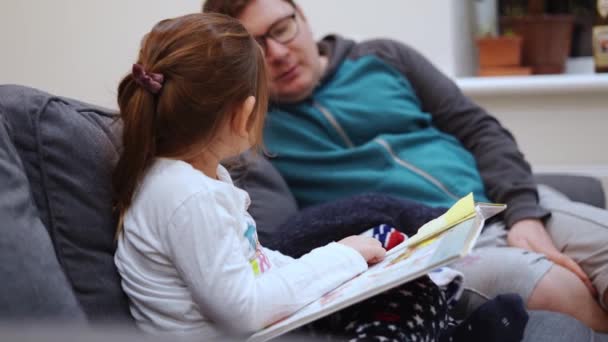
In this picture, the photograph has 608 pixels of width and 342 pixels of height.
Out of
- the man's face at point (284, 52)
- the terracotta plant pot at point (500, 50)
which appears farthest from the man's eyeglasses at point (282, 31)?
the terracotta plant pot at point (500, 50)

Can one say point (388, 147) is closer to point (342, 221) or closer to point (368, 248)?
point (342, 221)

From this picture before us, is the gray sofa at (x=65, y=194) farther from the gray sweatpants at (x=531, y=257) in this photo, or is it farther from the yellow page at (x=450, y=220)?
the gray sweatpants at (x=531, y=257)

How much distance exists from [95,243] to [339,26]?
1823mm

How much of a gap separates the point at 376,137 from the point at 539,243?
0.48m

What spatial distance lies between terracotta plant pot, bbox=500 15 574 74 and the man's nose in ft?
4.79

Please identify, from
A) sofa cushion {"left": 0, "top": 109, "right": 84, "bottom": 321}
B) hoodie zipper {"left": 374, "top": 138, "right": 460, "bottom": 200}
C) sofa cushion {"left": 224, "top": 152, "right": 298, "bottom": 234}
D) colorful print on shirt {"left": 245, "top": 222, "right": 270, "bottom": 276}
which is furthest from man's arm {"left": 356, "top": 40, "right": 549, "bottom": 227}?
sofa cushion {"left": 0, "top": 109, "right": 84, "bottom": 321}

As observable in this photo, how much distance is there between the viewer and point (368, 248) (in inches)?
45.2

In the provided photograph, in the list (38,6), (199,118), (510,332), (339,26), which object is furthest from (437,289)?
(38,6)

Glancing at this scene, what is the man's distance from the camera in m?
1.74

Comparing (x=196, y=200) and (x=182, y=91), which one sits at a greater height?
(x=182, y=91)

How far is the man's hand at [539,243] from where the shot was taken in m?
1.60

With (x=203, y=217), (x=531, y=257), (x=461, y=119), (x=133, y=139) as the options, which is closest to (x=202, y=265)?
(x=203, y=217)

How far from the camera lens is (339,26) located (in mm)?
2781

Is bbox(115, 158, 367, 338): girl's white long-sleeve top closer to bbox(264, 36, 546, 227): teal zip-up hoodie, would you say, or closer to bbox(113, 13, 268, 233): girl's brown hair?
Answer: bbox(113, 13, 268, 233): girl's brown hair
